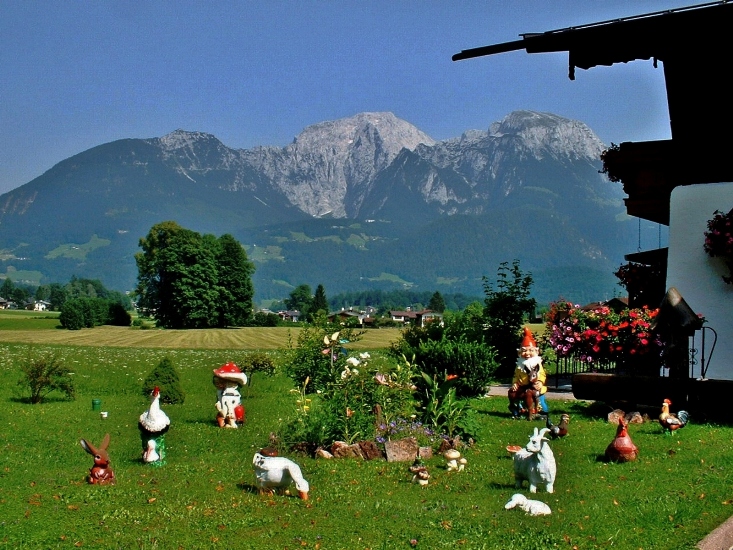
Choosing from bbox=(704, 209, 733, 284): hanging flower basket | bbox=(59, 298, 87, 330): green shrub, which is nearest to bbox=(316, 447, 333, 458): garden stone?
bbox=(704, 209, 733, 284): hanging flower basket

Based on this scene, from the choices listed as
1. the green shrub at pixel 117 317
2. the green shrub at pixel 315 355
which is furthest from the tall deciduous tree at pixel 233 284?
the green shrub at pixel 315 355

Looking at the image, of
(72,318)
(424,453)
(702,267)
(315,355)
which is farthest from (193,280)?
(424,453)

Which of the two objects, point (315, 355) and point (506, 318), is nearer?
point (315, 355)

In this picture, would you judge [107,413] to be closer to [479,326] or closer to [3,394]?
[3,394]

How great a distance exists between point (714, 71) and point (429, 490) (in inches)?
410

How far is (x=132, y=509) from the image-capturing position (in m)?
9.34

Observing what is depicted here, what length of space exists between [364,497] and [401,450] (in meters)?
2.63

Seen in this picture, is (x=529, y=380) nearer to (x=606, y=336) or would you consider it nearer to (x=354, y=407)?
(x=606, y=336)

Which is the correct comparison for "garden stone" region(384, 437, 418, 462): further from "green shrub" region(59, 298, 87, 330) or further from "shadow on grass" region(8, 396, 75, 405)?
"green shrub" region(59, 298, 87, 330)

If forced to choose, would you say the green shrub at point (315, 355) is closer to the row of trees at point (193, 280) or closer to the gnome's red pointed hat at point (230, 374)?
the gnome's red pointed hat at point (230, 374)

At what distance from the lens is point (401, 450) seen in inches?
504

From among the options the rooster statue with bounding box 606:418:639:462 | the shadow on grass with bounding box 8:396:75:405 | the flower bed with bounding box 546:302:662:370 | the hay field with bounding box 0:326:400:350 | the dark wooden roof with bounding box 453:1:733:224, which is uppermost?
the dark wooden roof with bounding box 453:1:733:224

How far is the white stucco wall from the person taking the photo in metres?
16.6

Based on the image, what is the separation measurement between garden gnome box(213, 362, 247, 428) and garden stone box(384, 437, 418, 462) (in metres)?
5.57
